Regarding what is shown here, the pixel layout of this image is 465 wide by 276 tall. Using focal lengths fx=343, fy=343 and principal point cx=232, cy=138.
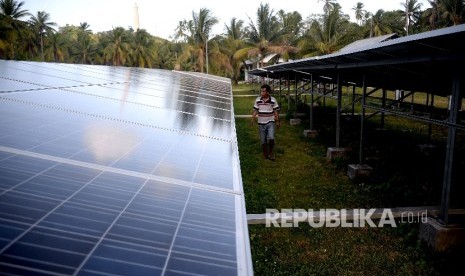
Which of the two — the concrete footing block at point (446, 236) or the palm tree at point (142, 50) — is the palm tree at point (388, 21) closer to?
the palm tree at point (142, 50)

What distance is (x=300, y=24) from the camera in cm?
4859

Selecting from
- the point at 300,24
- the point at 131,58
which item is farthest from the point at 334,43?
the point at 131,58

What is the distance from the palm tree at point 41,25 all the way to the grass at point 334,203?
53.7 meters

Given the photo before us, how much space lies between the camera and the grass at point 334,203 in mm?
5023

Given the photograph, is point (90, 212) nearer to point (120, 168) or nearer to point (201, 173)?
point (120, 168)

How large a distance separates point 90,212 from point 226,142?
3017 millimetres

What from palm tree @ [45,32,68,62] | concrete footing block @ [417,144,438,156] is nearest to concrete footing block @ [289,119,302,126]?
concrete footing block @ [417,144,438,156]

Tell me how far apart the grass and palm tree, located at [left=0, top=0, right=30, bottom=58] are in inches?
1404

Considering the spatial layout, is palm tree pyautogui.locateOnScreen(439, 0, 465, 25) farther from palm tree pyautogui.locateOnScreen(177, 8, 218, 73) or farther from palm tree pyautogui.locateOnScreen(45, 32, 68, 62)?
palm tree pyautogui.locateOnScreen(45, 32, 68, 62)

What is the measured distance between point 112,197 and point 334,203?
18.4 feet

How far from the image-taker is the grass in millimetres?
5023

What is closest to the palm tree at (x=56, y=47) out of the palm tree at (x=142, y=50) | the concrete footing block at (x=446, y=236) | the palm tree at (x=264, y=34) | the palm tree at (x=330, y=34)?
the palm tree at (x=142, y=50)

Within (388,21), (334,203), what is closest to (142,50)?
(388,21)

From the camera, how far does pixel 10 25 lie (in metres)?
38.6
